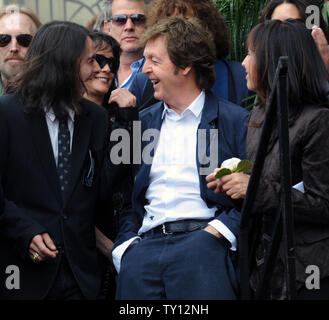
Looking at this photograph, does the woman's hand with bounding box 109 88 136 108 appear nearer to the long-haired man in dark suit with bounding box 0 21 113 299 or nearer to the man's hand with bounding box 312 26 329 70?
the long-haired man in dark suit with bounding box 0 21 113 299

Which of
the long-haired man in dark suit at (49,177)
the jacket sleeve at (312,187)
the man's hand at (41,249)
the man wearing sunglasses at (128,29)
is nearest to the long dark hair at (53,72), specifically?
the long-haired man in dark suit at (49,177)

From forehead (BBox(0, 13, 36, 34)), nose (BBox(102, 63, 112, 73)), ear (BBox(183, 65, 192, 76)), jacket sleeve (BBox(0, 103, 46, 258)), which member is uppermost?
forehead (BBox(0, 13, 36, 34))

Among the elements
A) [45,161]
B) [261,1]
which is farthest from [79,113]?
[261,1]

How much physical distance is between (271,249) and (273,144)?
0.73m

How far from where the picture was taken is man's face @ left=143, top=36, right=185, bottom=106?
4082mm

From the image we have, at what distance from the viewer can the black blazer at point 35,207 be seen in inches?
143

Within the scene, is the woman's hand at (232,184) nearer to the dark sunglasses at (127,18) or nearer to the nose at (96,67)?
the nose at (96,67)

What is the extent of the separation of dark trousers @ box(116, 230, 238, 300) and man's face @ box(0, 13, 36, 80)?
1641 millimetres

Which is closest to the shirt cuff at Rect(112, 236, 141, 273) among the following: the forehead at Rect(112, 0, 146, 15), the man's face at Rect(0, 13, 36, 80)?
the man's face at Rect(0, 13, 36, 80)

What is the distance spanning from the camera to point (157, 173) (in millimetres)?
3930

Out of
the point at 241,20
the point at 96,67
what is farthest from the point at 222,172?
the point at 241,20

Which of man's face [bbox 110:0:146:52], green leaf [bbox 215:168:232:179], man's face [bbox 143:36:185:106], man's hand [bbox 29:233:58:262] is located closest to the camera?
green leaf [bbox 215:168:232:179]

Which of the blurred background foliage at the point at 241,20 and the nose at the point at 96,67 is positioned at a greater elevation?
the blurred background foliage at the point at 241,20
